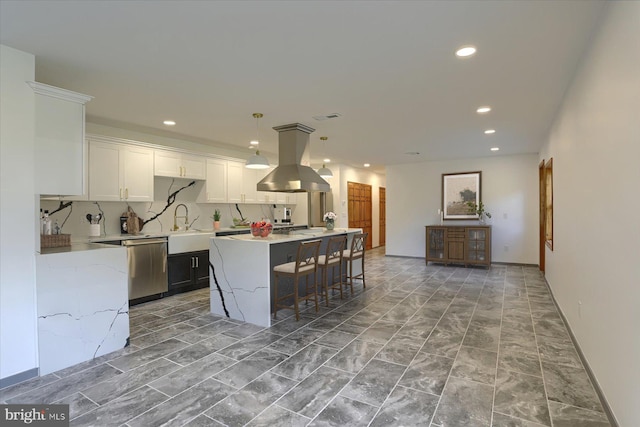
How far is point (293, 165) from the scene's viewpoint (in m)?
4.89

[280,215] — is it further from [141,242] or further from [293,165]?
[141,242]

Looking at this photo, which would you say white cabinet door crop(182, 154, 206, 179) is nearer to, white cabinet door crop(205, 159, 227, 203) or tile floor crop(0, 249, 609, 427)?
white cabinet door crop(205, 159, 227, 203)

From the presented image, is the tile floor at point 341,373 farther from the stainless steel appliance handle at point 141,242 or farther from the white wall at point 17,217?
the stainless steel appliance handle at point 141,242

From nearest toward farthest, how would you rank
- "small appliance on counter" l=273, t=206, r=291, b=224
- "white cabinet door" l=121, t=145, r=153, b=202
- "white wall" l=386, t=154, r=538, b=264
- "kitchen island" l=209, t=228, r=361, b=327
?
1. "kitchen island" l=209, t=228, r=361, b=327
2. "white cabinet door" l=121, t=145, r=153, b=202
3. "white wall" l=386, t=154, r=538, b=264
4. "small appliance on counter" l=273, t=206, r=291, b=224

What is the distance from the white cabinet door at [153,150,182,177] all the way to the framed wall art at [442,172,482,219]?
6112 mm

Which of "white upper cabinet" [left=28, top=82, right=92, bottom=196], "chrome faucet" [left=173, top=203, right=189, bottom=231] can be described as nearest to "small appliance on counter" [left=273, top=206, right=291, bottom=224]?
"chrome faucet" [left=173, top=203, right=189, bottom=231]

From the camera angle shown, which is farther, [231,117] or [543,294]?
[543,294]

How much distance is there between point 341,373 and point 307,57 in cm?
260

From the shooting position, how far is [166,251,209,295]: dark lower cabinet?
206 inches

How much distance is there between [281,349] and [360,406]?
3.72 ft

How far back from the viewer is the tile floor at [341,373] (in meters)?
2.15

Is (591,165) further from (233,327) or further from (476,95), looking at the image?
(233,327)

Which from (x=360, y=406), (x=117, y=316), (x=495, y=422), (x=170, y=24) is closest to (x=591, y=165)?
(x=495, y=422)

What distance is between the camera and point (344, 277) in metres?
5.68
